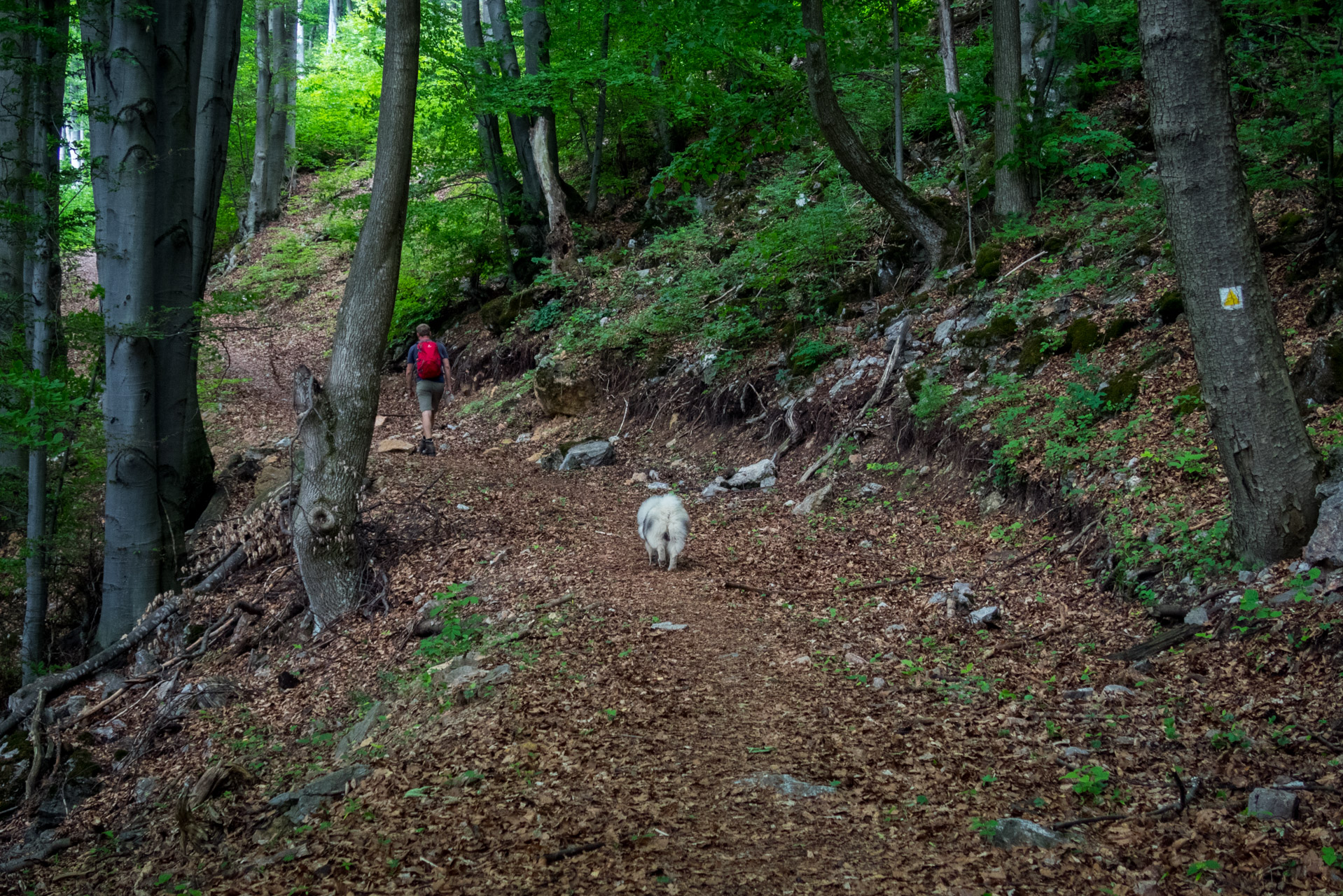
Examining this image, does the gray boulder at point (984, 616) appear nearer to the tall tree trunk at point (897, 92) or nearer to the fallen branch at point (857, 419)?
the fallen branch at point (857, 419)

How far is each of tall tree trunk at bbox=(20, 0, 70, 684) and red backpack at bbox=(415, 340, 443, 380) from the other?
4.75m

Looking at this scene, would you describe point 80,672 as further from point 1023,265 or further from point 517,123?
point 517,123

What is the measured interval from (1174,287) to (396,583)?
810 cm

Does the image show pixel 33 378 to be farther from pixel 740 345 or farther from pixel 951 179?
pixel 951 179

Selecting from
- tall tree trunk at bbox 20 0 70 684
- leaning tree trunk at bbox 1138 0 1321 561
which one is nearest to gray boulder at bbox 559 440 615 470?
tall tree trunk at bbox 20 0 70 684

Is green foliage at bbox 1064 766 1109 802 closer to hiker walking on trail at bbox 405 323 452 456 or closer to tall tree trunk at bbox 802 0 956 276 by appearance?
tall tree trunk at bbox 802 0 956 276

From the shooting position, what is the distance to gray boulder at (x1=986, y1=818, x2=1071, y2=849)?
116 inches

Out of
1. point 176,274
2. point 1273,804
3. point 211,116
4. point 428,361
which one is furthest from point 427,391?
point 1273,804

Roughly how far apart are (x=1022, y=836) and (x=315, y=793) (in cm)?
356

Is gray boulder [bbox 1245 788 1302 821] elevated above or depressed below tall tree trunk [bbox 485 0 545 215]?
below

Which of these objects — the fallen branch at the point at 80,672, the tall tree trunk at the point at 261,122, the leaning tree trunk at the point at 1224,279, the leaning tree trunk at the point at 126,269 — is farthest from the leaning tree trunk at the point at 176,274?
the tall tree trunk at the point at 261,122

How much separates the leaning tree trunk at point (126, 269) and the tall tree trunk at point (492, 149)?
28.9 ft

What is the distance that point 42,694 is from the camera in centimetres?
733

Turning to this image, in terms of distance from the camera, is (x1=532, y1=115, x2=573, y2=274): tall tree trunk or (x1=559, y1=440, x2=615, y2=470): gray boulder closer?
(x1=559, y1=440, x2=615, y2=470): gray boulder
